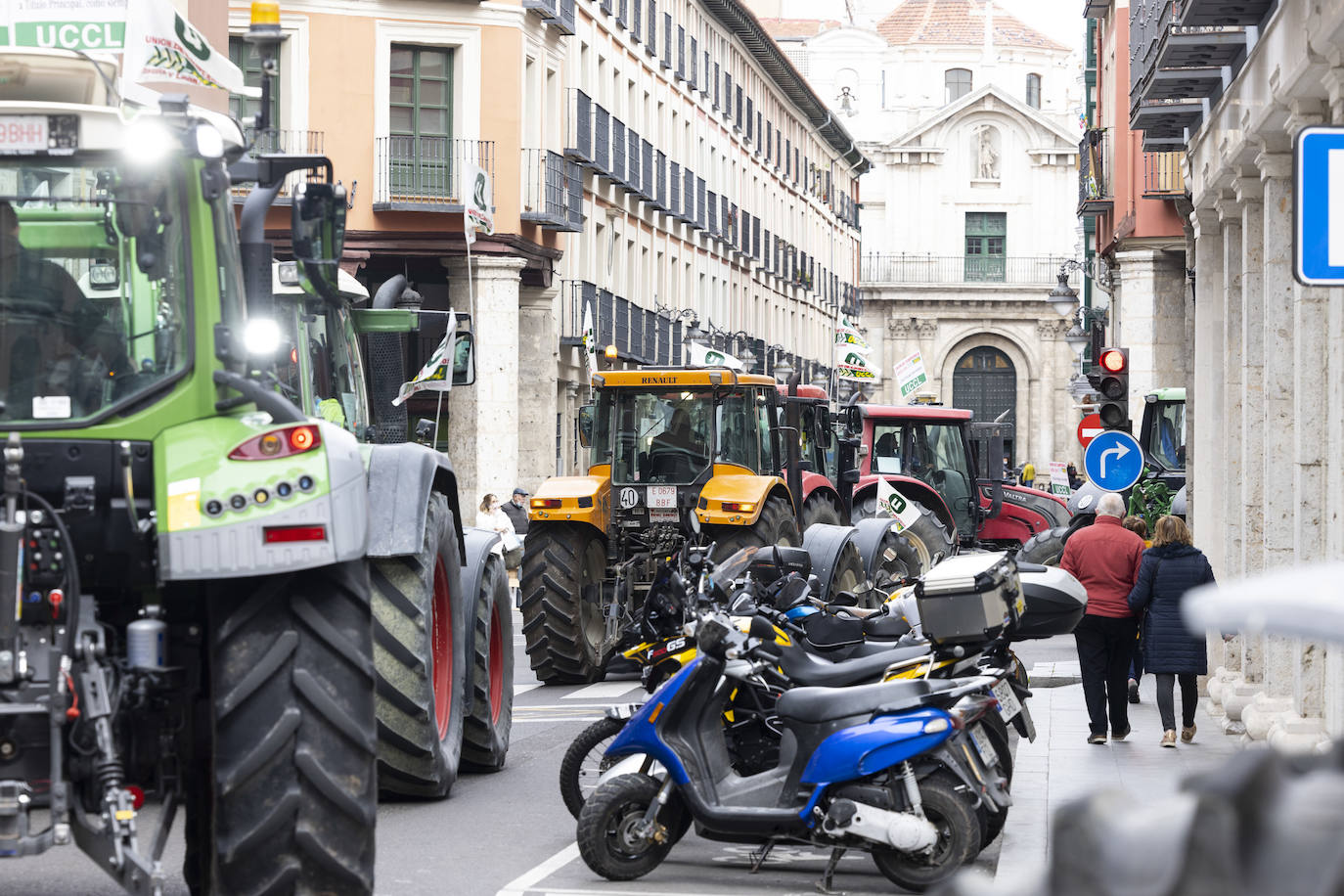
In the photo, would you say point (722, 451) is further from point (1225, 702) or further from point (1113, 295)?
point (1113, 295)

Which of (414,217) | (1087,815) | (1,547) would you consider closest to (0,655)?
(1,547)

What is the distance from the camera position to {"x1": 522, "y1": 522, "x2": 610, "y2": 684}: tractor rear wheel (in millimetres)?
17797

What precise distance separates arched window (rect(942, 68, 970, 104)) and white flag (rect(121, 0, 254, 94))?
92689mm

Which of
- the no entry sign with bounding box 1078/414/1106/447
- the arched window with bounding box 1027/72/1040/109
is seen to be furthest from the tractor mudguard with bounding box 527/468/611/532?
the arched window with bounding box 1027/72/1040/109

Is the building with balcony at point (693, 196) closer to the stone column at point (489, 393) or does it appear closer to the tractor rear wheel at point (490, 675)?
the stone column at point (489, 393)

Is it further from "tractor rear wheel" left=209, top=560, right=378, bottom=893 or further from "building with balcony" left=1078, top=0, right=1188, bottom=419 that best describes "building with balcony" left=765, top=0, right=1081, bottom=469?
"tractor rear wheel" left=209, top=560, right=378, bottom=893

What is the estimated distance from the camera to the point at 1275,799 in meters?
1.99

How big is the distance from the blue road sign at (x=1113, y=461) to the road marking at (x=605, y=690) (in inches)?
186

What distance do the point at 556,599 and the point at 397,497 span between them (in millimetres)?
9003

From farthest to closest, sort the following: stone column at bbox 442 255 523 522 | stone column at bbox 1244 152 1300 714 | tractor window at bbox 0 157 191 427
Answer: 1. stone column at bbox 442 255 523 522
2. stone column at bbox 1244 152 1300 714
3. tractor window at bbox 0 157 191 427

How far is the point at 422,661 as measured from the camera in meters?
9.54

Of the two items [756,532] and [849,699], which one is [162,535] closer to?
[849,699]

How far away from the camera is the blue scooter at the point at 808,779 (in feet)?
28.5

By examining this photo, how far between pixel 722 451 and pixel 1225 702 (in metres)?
5.44
